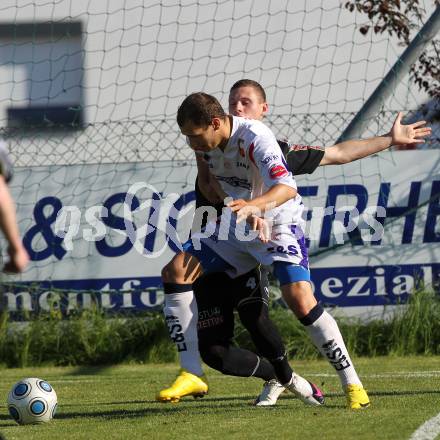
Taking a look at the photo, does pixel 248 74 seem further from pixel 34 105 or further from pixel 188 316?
pixel 188 316

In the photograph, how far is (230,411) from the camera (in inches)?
249

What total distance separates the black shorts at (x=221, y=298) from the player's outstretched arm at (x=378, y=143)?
83cm

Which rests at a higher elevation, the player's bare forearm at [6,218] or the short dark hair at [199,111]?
the short dark hair at [199,111]

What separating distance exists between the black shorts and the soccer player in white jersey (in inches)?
2.5

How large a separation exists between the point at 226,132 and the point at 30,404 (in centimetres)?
180

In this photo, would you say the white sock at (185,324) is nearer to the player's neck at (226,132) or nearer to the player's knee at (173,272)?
the player's knee at (173,272)

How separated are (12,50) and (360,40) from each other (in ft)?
11.7

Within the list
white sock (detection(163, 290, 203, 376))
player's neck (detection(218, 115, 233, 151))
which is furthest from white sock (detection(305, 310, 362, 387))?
player's neck (detection(218, 115, 233, 151))

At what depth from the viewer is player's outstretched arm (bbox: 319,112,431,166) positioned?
649 centimetres

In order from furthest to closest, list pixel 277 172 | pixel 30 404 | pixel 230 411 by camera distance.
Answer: pixel 230 411 → pixel 30 404 → pixel 277 172

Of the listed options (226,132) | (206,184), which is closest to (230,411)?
(206,184)

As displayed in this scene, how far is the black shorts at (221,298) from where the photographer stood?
6445mm

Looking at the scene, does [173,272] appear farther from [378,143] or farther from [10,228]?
[10,228]

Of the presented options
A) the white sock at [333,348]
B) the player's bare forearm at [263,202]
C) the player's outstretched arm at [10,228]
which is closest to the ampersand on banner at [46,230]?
the white sock at [333,348]
